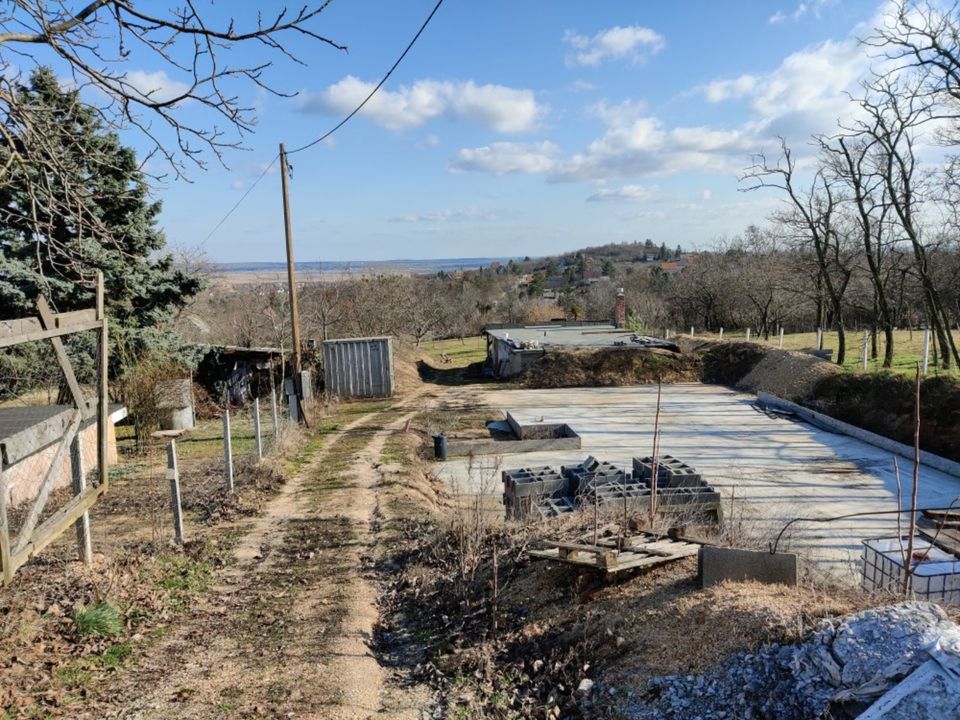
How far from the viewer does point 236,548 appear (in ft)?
26.2

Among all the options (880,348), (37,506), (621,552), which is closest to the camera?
A: (37,506)

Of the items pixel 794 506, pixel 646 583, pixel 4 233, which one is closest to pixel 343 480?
pixel 646 583

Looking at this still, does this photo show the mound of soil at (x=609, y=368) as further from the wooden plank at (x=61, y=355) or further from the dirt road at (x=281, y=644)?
the wooden plank at (x=61, y=355)

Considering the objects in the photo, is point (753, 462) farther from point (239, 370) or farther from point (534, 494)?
point (239, 370)

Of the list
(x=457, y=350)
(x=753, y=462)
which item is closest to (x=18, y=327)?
(x=753, y=462)

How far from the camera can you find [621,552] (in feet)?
19.9

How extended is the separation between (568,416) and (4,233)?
1498 cm

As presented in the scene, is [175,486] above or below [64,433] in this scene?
below

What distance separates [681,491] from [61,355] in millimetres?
7228

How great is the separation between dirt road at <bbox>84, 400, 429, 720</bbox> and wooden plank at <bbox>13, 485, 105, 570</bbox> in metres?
1.22

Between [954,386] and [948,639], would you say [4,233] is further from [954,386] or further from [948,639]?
[954,386]

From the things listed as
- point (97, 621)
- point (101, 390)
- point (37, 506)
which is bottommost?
point (97, 621)

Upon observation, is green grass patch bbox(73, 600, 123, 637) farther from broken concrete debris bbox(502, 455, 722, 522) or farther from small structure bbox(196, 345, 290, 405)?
small structure bbox(196, 345, 290, 405)

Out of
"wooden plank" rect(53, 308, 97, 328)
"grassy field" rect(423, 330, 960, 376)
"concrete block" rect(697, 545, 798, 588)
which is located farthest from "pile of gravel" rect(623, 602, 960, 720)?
"grassy field" rect(423, 330, 960, 376)
